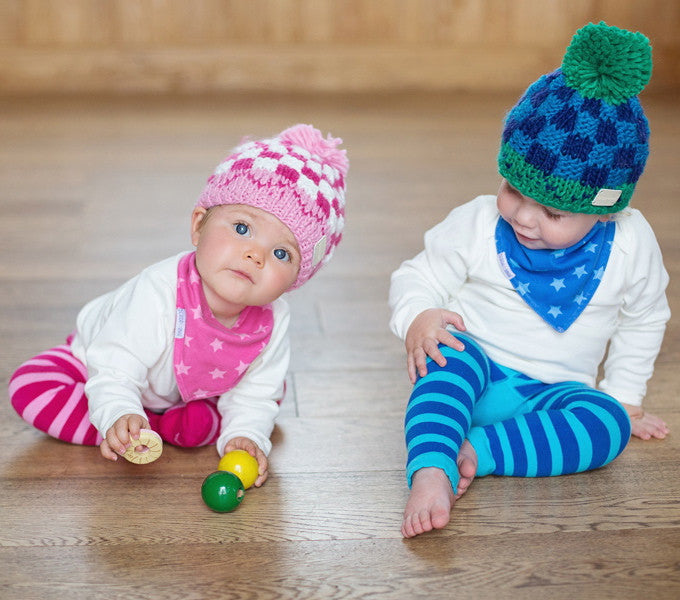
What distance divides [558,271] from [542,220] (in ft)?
0.31

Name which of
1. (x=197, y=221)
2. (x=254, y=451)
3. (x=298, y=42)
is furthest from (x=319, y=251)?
(x=298, y=42)

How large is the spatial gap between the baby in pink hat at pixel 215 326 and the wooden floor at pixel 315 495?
53 mm

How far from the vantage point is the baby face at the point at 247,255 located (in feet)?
3.64

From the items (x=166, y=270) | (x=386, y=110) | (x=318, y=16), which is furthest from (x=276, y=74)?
(x=166, y=270)

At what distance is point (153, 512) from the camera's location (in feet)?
3.54

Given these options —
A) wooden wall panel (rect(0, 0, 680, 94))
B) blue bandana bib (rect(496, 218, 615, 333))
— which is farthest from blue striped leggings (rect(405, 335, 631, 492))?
wooden wall panel (rect(0, 0, 680, 94))

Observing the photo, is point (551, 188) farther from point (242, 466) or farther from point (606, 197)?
point (242, 466)

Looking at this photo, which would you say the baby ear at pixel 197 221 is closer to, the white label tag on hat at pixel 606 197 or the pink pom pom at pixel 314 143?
the pink pom pom at pixel 314 143

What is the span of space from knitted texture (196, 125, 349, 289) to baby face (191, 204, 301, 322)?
12mm

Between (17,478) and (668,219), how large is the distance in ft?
5.22

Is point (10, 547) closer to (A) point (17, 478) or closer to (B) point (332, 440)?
(A) point (17, 478)

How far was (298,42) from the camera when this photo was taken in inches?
131

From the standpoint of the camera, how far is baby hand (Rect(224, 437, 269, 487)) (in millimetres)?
1145

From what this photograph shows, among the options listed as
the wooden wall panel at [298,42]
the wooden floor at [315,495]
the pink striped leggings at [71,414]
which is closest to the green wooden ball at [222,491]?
the wooden floor at [315,495]
